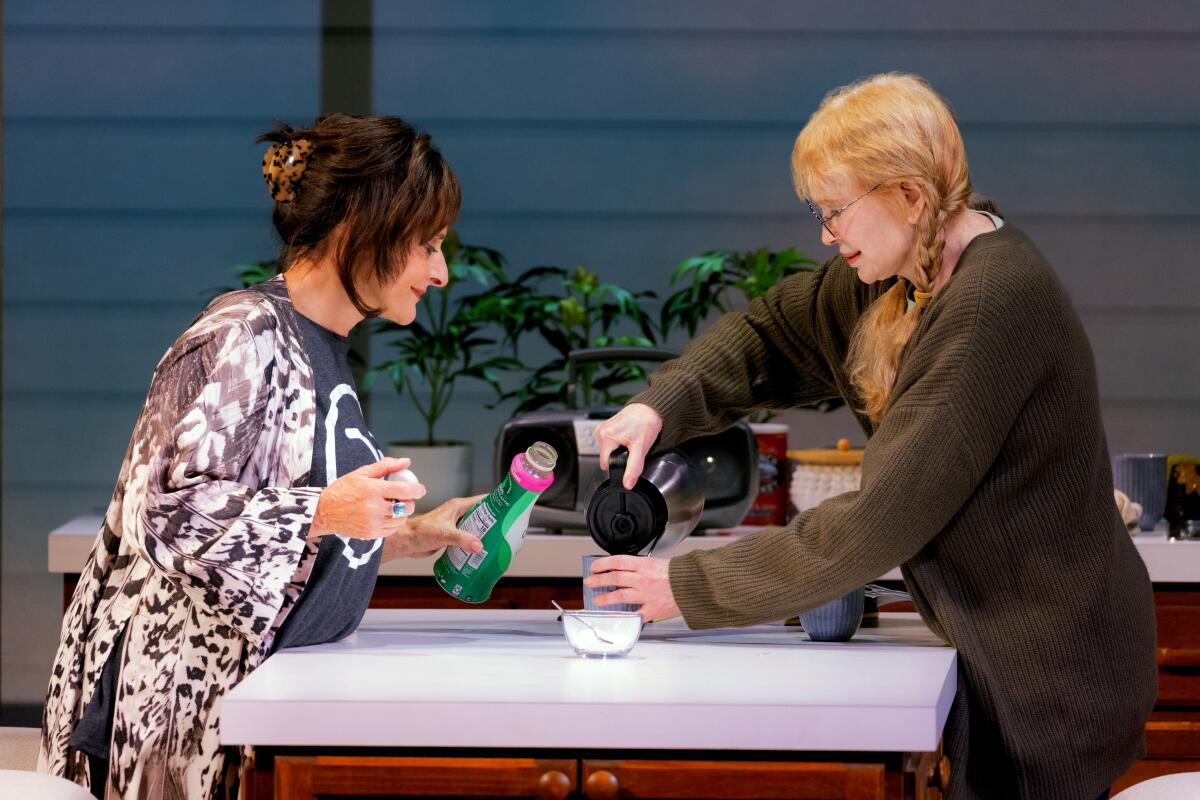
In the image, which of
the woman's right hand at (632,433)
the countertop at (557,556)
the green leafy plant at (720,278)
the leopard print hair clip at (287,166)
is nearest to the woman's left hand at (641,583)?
the woman's right hand at (632,433)

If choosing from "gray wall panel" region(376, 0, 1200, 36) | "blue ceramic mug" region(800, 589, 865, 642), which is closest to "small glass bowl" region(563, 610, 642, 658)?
"blue ceramic mug" region(800, 589, 865, 642)

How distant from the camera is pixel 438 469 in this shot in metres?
3.04

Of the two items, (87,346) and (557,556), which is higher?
(87,346)

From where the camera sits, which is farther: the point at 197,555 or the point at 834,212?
the point at 834,212

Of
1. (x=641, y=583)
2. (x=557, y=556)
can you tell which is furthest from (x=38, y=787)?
(x=557, y=556)

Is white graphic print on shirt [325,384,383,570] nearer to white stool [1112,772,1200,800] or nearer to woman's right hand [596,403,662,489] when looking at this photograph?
woman's right hand [596,403,662,489]

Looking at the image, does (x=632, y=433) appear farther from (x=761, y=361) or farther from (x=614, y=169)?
(x=614, y=169)

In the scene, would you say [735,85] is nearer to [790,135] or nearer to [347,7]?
[790,135]

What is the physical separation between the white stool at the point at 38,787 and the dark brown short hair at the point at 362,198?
0.64 meters

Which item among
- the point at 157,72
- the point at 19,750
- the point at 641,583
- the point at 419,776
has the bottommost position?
the point at 19,750

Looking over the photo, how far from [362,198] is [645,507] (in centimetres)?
52

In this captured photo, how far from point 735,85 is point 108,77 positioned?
1.55 metres

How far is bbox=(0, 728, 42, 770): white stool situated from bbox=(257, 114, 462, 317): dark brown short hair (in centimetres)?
75

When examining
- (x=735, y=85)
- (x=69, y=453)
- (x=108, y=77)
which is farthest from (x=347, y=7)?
(x=69, y=453)
